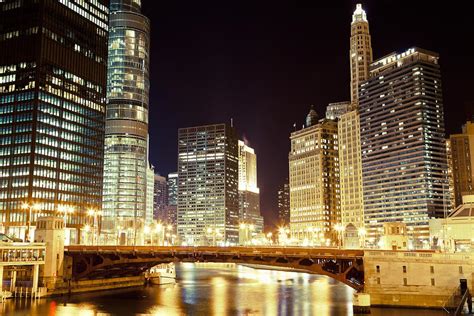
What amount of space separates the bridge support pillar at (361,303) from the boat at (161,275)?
70794 mm

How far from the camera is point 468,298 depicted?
81562 mm

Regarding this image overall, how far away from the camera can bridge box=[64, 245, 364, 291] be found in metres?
A: 94.8

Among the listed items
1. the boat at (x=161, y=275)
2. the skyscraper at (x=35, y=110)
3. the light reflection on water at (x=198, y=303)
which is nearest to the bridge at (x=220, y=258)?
the light reflection on water at (x=198, y=303)

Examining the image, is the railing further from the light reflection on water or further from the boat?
the boat

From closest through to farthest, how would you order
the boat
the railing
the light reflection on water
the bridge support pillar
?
the railing, the bridge support pillar, the light reflection on water, the boat

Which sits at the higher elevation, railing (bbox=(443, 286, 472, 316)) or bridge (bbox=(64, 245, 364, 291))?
bridge (bbox=(64, 245, 364, 291))

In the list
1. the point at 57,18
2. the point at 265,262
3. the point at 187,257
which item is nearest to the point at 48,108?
the point at 57,18

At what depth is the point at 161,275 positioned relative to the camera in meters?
156

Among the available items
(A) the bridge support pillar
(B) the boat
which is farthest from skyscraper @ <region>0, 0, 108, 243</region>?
(A) the bridge support pillar

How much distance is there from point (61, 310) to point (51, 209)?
4043 inches

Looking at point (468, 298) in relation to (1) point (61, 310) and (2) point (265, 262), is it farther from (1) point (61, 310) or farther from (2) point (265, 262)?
(1) point (61, 310)

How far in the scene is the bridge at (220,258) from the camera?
311 ft

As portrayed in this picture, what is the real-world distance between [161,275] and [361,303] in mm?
80267

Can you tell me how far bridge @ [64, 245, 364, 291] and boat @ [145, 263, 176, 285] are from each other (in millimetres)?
12967
